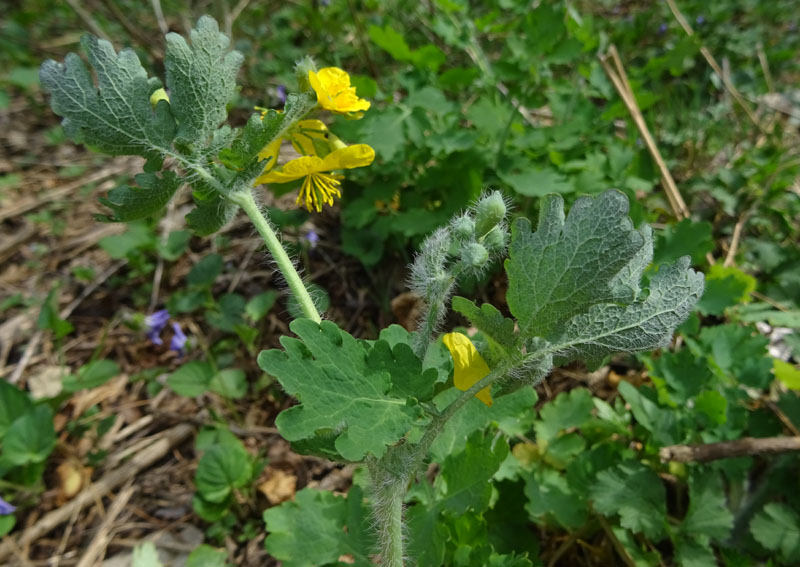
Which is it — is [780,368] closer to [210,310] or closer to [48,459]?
[210,310]

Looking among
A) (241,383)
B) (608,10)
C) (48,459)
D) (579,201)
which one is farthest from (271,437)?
(608,10)

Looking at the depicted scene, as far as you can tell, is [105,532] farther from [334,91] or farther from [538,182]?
[538,182]

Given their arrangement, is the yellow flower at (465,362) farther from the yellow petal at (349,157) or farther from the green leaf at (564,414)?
the green leaf at (564,414)

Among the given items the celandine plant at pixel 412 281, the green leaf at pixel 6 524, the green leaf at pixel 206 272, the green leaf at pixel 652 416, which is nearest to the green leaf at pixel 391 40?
the celandine plant at pixel 412 281

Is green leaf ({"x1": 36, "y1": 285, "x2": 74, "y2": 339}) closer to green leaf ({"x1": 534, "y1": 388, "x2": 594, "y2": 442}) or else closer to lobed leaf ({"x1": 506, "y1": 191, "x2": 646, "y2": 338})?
green leaf ({"x1": 534, "y1": 388, "x2": 594, "y2": 442})

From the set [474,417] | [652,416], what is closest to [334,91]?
[474,417]

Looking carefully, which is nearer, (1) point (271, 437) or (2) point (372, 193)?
(1) point (271, 437)

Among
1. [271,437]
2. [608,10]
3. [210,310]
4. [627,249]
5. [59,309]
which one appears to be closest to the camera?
[627,249]
